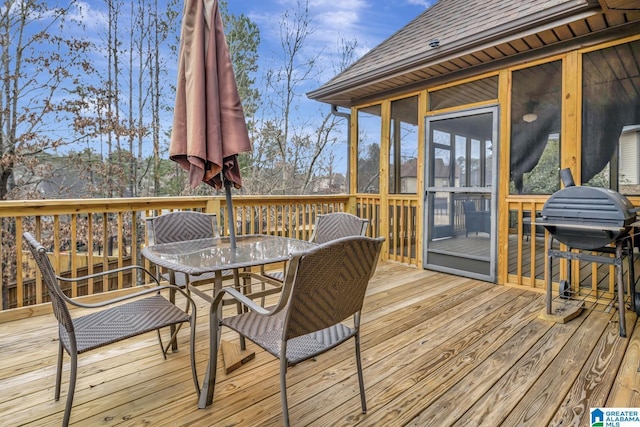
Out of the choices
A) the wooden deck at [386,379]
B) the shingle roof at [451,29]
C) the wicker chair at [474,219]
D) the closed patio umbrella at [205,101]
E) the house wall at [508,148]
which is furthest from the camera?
the wicker chair at [474,219]

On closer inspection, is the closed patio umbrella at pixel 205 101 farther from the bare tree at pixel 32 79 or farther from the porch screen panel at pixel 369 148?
the bare tree at pixel 32 79

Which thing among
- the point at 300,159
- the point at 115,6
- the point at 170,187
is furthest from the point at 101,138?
the point at 300,159

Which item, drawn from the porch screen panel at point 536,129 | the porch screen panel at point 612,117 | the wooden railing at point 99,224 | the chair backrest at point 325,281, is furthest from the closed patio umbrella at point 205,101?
the porch screen panel at point 612,117

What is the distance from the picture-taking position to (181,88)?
2.07 meters

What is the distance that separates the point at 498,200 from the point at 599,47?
1.70 meters

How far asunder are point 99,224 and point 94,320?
6217 mm

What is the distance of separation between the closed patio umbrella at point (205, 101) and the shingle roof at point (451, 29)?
2.85m

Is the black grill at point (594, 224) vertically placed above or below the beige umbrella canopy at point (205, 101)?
A: below

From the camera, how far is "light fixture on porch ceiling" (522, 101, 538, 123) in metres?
3.70

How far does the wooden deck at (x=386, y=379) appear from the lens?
66.7 inches

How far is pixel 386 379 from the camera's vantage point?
2.03 meters

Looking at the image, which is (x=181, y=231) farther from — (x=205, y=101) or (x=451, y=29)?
(x=451, y=29)

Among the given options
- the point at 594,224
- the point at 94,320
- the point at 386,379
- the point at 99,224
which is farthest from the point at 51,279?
the point at 99,224

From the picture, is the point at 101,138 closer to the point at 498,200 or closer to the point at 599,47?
Answer: the point at 498,200
